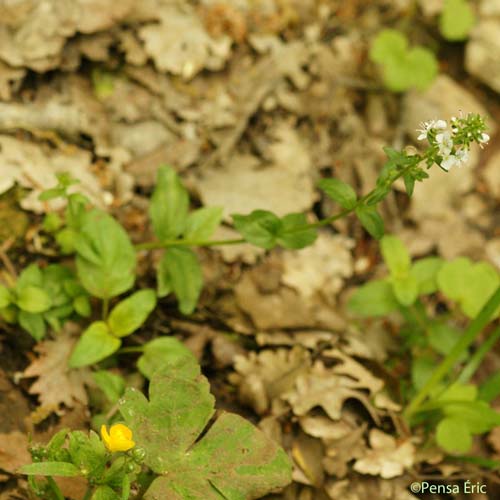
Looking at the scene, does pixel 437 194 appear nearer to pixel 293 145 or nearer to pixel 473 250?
pixel 473 250

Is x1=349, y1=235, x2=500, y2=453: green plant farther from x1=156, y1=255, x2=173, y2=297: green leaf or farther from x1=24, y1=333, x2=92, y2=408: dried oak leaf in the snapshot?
x1=24, y1=333, x2=92, y2=408: dried oak leaf

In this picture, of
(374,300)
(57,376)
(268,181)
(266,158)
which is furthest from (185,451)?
(266,158)

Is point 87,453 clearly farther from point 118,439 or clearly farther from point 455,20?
point 455,20

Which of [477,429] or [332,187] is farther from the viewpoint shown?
[477,429]

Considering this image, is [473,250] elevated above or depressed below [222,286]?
above

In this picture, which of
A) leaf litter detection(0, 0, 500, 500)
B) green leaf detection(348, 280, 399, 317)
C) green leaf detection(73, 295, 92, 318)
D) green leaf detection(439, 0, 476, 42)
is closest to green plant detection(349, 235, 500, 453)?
green leaf detection(348, 280, 399, 317)

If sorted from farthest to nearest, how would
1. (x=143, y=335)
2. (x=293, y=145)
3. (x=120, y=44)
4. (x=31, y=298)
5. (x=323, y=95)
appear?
1. (x=323, y=95)
2. (x=293, y=145)
3. (x=120, y=44)
4. (x=143, y=335)
5. (x=31, y=298)

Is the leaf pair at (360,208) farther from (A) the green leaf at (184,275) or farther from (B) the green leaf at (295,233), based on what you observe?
(A) the green leaf at (184,275)

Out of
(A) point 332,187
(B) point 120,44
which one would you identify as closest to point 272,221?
(A) point 332,187
